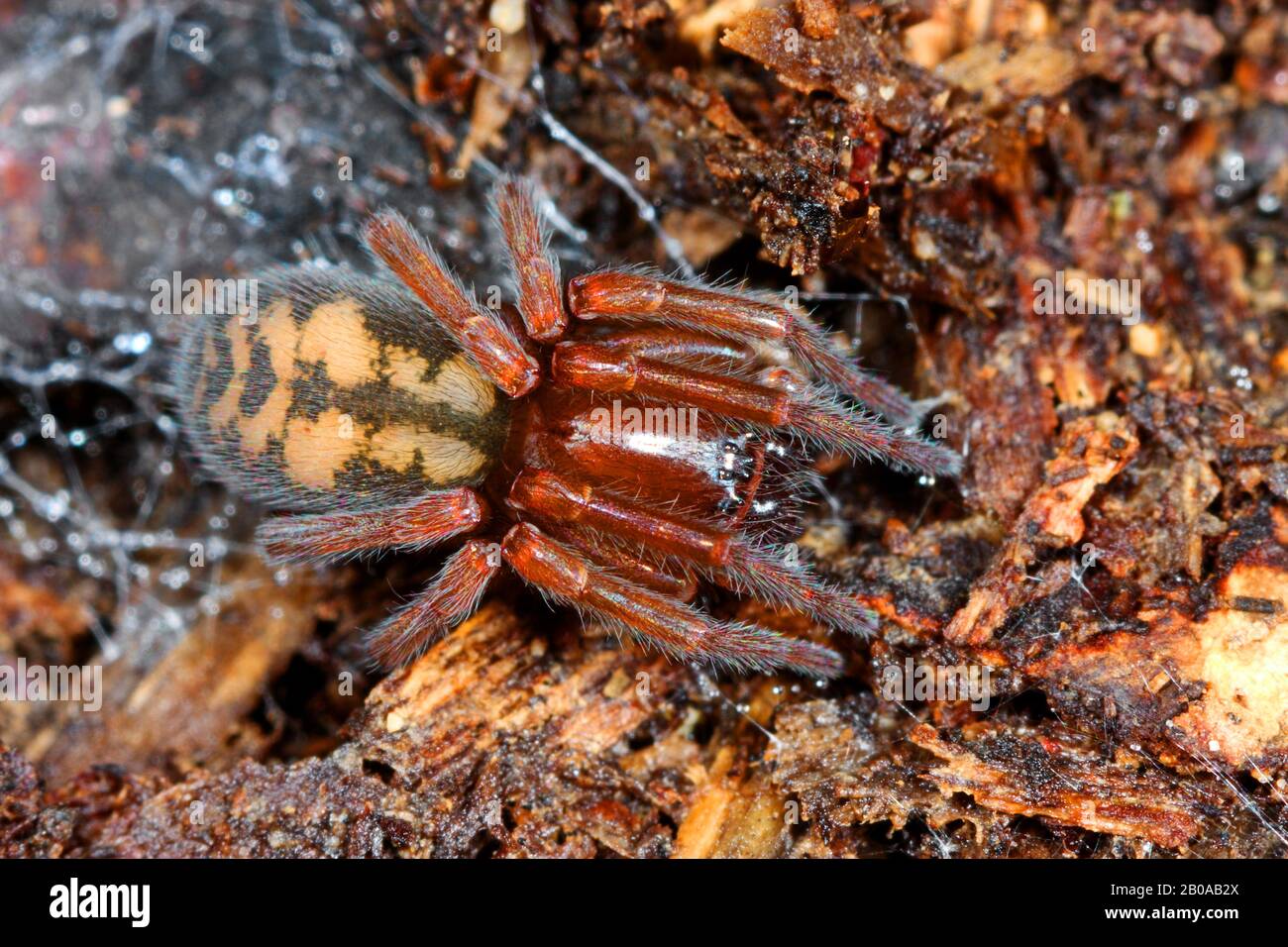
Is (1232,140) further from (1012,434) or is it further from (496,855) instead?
(496,855)

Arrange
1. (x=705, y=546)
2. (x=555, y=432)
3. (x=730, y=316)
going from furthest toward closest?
(x=555, y=432) < (x=730, y=316) < (x=705, y=546)

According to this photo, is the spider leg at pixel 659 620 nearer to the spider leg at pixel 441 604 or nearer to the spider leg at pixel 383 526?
the spider leg at pixel 441 604

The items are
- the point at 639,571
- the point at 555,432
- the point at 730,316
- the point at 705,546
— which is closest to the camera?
the point at 705,546

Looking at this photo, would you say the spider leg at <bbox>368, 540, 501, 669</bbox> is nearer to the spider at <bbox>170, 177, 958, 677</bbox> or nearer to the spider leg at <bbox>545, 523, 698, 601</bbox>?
the spider at <bbox>170, 177, 958, 677</bbox>

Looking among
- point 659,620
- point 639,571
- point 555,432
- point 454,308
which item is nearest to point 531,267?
point 454,308

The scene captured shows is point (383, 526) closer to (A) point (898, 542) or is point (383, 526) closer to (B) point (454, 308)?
(B) point (454, 308)

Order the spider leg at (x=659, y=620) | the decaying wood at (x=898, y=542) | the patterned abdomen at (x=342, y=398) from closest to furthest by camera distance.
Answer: the decaying wood at (x=898, y=542)
the spider leg at (x=659, y=620)
the patterned abdomen at (x=342, y=398)

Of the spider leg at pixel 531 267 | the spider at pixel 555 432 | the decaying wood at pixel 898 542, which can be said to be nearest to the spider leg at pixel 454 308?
the spider at pixel 555 432
